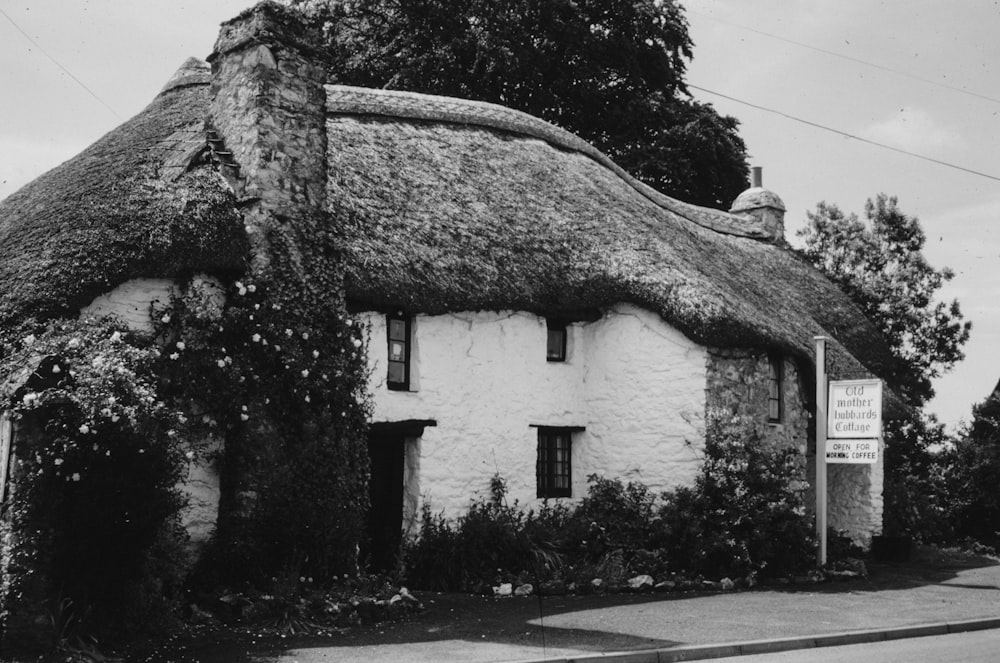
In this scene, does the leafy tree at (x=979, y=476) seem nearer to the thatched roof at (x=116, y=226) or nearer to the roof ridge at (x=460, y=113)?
the roof ridge at (x=460, y=113)

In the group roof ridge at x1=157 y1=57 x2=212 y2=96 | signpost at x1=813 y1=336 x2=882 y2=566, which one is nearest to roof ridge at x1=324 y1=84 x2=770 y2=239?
roof ridge at x1=157 y1=57 x2=212 y2=96

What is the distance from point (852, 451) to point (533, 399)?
501 centimetres

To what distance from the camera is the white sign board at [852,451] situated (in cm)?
1642

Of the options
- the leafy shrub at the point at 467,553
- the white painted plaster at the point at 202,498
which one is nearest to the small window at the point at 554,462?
the leafy shrub at the point at 467,553

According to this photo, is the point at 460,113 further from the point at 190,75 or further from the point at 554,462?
the point at 554,462

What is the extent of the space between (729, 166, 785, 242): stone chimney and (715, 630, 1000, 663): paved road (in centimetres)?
1562

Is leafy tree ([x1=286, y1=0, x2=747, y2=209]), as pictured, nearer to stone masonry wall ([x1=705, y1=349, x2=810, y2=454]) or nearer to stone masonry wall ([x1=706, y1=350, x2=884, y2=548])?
stone masonry wall ([x1=706, y1=350, x2=884, y2=548])

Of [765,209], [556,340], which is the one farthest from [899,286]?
[556,340]

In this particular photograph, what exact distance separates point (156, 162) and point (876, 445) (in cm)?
1102

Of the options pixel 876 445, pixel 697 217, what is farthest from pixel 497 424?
pixel 697 217

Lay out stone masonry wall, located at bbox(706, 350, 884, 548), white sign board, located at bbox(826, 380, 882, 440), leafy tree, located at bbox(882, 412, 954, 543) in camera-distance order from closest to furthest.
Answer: white sign board, located at bbox(826, 380, 882, 440)
stone masonry wall, located at bbox(706, 350, 884, 548)
leafy tree, located at bbox(882, 412, 954, 543)

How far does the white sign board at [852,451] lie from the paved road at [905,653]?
16.0 feet

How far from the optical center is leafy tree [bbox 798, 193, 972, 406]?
28094 millimetres

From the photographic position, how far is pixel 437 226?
16.2 metres
